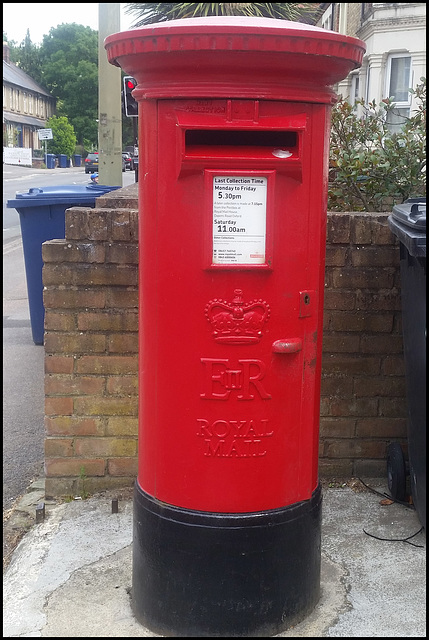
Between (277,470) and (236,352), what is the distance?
18.2 inches

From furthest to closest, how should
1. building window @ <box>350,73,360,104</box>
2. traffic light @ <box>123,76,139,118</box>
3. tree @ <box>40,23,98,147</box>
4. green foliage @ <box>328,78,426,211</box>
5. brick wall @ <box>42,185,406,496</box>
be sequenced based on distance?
tree @ <box>40,23,98,147</box>, building window @ <box>350,73,360,104</box>, traffic light @ <box>123,76,139,118</box>, green foliage @ <box>328,78,426,211</box>, brick wall @ <box>42,185,406,496</box>

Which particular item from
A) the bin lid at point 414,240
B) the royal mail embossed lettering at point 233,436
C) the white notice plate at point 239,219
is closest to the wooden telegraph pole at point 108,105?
the bin lid at point 414,240

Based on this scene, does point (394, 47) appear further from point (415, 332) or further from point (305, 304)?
point (305, 304)

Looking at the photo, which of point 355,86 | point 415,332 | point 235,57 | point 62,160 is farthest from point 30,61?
point 235,57

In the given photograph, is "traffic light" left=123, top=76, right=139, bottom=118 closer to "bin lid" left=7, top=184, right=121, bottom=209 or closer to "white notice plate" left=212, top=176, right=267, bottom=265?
"bin lid" left=7, top=184, right=121, bottom=209

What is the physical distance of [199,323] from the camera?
2.35 meters

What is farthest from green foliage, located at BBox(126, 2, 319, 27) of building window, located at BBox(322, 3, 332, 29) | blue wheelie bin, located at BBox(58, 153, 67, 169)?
blue wheelie bin, located at BBox(58, 153, 67, 169)

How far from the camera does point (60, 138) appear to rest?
73312 millimetres

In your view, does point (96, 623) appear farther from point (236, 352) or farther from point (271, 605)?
point (236, 352)

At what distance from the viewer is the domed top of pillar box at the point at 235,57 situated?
6.92 ft

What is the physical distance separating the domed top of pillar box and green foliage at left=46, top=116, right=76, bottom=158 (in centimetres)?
7427

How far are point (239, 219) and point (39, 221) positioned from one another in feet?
17.1

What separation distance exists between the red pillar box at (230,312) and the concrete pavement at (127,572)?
17 cm

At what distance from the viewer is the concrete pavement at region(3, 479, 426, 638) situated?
2.62 meters
